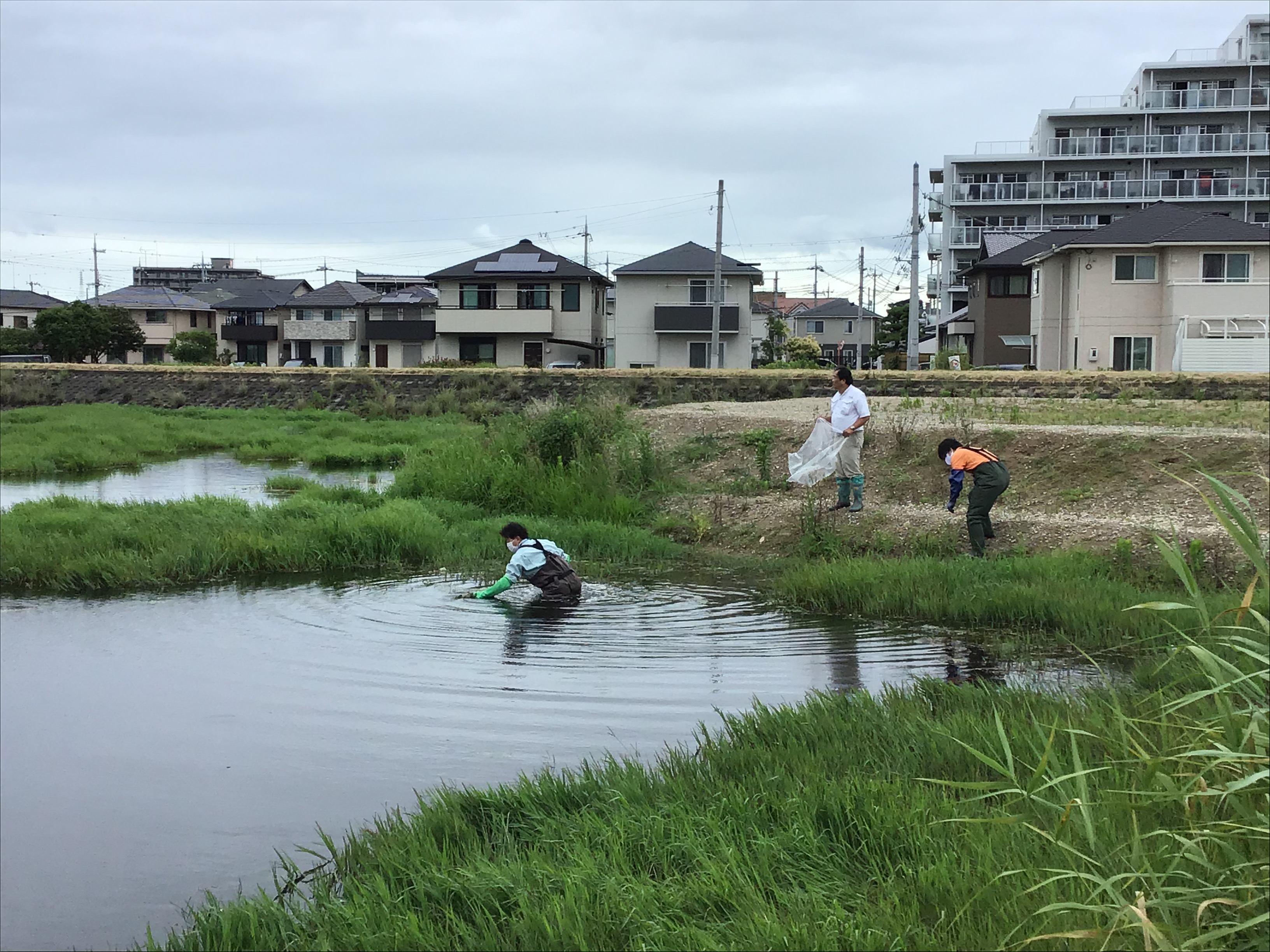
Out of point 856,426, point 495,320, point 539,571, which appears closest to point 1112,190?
point 495,320

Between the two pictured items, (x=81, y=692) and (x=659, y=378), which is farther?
(x=659, y=378)

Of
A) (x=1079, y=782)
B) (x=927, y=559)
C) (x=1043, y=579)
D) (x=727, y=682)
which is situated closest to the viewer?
(x=1079, y=782)

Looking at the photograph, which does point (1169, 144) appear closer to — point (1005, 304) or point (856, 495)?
point (1005, 304)

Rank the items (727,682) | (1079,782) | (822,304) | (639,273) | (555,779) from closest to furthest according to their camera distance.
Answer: (1079,782) < (555,779) < (727,682) < (639,273) < (822,304)

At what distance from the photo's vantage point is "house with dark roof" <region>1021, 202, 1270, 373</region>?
37.9 meters

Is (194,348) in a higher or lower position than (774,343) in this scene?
lower

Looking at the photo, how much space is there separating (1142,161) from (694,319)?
3096 centimetres

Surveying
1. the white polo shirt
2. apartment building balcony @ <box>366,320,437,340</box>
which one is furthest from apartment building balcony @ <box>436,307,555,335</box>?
the white polo shirt

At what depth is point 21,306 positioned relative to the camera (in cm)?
7944

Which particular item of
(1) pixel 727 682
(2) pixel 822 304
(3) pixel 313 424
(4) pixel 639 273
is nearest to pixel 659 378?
(3) pixel 313 424

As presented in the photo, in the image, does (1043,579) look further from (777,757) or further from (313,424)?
(313,424)

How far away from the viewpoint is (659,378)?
35.4 meters

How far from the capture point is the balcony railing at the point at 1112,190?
203 feet

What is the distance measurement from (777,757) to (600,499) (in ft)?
35.2
